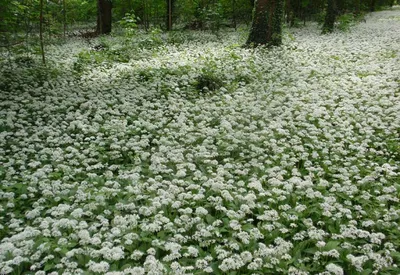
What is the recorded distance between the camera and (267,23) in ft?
45.8

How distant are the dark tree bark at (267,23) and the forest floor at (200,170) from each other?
10.9 ft

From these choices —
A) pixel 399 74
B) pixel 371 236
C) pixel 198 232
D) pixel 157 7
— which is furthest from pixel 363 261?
pixel 157 7

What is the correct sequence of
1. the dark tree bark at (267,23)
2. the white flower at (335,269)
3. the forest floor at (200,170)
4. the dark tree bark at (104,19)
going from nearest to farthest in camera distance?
1. the white flower at (335,269)
2. the forest floor at (200,170)
3. the dark tree bark at (267,23)
4. the dark tree bark at (104,19)

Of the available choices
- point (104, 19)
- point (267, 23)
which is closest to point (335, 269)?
point (267, 23)

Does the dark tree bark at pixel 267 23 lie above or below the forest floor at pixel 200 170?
above

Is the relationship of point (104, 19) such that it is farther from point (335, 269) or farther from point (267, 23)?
point (335, 269)

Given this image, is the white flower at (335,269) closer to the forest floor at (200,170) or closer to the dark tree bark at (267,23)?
the forest floor at (200,170)

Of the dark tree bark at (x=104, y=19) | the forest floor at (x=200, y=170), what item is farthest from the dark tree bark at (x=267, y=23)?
Result: the dark tree bark at (x=104, y=19)

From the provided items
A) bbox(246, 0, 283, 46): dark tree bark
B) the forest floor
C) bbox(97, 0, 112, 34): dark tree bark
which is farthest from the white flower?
bbox(97, 0, 112, 34): dark tree bark

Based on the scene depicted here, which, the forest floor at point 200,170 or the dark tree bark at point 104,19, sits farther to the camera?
the dark tree bark at point 104,19

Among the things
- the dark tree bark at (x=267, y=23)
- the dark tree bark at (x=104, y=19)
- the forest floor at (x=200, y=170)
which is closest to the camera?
the forest floor at (x=200, y=170)

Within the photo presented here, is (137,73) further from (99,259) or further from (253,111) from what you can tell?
(99,259)

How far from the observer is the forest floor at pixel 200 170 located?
13.2 ft

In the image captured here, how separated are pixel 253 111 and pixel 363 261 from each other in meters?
4.51
